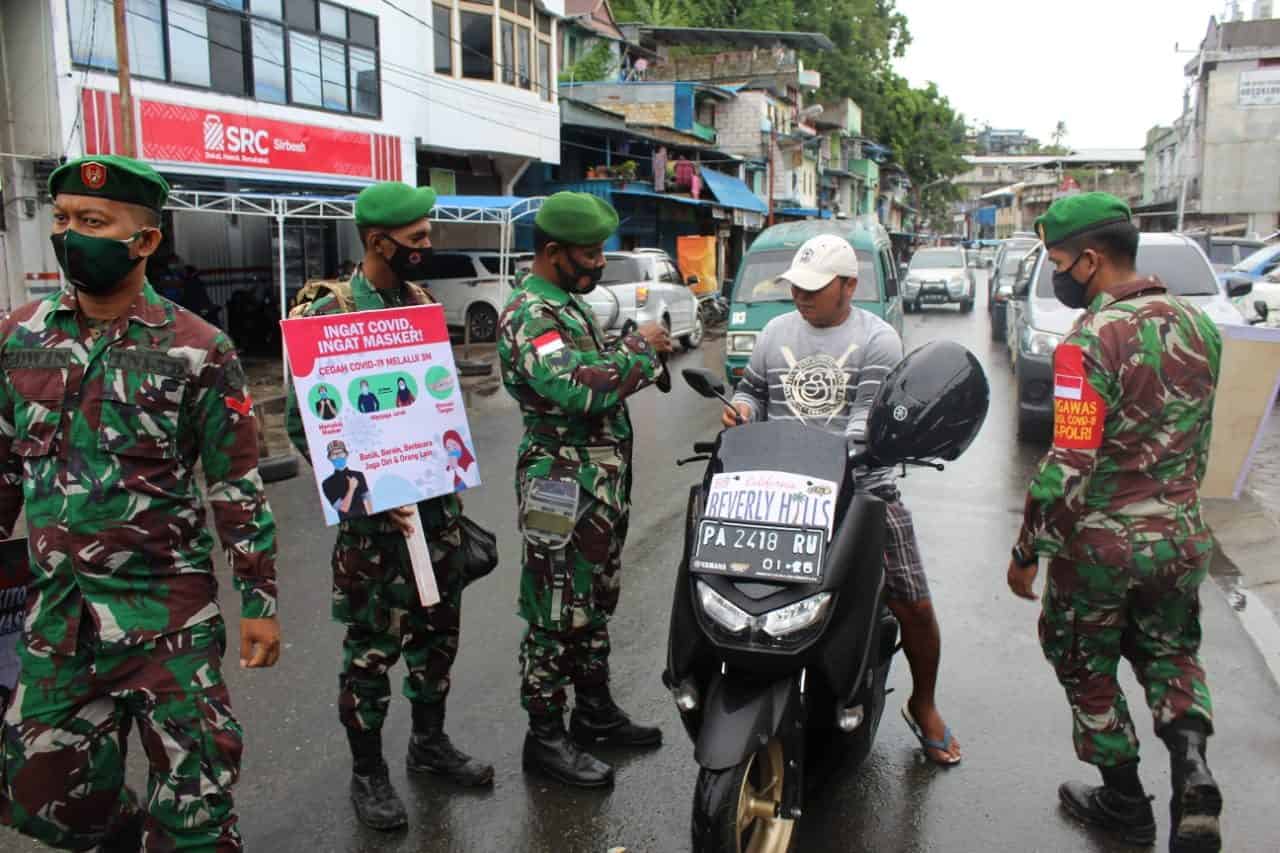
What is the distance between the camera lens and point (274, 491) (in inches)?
317

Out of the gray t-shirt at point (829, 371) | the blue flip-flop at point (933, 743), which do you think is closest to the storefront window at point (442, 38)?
the gray t-shirt at point (829, 371)

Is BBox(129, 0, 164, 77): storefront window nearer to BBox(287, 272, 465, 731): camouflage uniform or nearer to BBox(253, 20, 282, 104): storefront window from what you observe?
BBox(253, 20, 282, 104): storefront window

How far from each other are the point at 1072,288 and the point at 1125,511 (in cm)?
71

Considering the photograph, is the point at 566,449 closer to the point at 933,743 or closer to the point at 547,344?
the point at 547,344

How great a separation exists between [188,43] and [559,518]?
46.3 ft

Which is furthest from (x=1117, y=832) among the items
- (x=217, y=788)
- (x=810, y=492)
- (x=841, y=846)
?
(x=217, y=788)

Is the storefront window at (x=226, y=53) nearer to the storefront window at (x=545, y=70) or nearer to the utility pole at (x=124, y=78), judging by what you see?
the utility pole at (x=124, y=78)

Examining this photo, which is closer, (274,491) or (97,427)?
(97,427)

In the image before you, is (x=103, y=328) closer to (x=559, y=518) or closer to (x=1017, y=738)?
(x=559, y=518)

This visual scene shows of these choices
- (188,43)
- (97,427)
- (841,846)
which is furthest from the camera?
(188,43)

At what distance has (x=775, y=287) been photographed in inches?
460

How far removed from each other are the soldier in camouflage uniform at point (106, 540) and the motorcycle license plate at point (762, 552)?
3.98 ft

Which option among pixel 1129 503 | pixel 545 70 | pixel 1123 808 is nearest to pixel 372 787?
pixel 1123 808

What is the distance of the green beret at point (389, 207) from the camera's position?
10.1 ft
